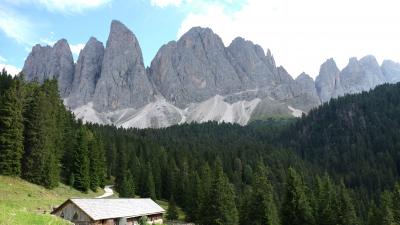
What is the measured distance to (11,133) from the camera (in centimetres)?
6288

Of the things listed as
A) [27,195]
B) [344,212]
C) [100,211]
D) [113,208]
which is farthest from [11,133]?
[344,212]

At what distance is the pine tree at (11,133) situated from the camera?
61.3 meters

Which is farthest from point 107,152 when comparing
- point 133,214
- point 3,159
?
point 133,214

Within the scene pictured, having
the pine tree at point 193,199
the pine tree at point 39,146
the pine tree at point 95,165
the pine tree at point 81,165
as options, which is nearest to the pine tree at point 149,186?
the pine tree at point 193,199

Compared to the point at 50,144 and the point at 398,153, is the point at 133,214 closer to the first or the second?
the point at 50,144

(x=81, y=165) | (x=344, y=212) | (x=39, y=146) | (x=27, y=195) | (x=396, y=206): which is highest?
(x=39, y=146)

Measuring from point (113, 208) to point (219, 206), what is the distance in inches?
779

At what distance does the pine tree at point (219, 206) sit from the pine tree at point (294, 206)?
26.1 ft

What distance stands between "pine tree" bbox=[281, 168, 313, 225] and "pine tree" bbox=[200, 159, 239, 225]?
26.1 ft

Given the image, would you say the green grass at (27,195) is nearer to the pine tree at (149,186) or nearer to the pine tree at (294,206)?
the pine tree at (149,186)

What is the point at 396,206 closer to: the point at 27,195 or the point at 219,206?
the point at 219,206

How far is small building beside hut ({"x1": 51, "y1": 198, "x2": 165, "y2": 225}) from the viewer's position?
45875 millimetres

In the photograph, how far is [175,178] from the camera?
365 feet

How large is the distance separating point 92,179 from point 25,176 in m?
21.9
